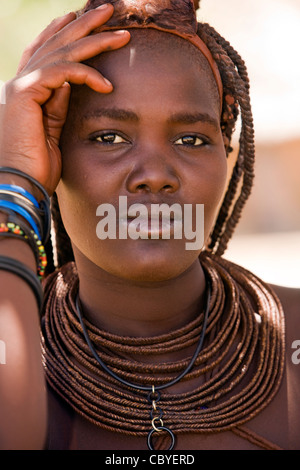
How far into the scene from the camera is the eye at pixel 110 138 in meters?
2.66

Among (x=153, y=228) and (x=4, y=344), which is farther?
(x=153, y=228)

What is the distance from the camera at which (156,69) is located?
8.71ft

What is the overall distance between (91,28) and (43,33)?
26cm

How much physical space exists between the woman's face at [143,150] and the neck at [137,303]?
4.3 inches

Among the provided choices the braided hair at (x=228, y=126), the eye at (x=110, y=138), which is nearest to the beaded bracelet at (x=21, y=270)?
the eye at (x=110, y=138)

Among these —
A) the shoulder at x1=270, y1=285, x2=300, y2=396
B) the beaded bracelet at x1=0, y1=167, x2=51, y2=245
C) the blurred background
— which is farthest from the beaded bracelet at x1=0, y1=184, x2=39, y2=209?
the blurred background

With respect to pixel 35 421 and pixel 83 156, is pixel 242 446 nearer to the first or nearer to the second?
pixel 35 421

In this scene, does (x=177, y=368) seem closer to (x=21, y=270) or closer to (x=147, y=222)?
(x=147, y=222)

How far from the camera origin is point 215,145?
2.81 meters

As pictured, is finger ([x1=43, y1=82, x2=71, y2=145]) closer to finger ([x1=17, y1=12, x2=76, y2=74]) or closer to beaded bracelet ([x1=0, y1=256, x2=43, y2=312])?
finger ([x1=17, y1=12, x2=76, y2=74])

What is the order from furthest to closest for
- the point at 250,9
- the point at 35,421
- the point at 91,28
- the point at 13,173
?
the point at 250,9
the point at 91,28
the point at 13,173
the point at 35,421

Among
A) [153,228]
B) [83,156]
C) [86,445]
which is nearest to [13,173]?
[83,156]

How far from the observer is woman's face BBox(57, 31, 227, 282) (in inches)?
101

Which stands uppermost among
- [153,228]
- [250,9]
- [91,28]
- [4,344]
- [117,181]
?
[250,9]
